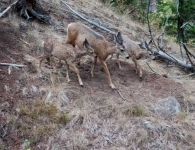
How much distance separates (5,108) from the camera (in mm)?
6398

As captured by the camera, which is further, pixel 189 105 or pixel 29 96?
pixel 189 105

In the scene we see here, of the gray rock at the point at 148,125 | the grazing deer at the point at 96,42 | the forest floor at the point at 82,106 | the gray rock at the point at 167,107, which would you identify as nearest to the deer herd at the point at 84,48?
the grazing deer at the point at 96,42

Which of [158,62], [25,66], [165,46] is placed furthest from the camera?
[165,46]

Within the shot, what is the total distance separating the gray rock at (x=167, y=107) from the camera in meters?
7.43

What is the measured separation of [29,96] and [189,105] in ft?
12.7

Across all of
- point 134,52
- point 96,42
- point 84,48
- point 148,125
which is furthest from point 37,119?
point 134,52

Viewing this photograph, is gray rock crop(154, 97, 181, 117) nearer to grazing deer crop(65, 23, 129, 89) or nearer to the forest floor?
the forest floor

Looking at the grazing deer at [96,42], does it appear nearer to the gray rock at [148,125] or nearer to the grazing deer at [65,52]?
the grazing deer at [65,52]

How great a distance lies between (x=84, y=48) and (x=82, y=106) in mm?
1376

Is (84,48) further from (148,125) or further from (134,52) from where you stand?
(148,125)

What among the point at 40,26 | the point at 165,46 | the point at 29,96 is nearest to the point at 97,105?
the point at 29,96

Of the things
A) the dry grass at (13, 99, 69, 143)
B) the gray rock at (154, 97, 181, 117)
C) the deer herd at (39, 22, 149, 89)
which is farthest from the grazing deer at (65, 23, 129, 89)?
the dry grass at (13, 99, 69, 143)

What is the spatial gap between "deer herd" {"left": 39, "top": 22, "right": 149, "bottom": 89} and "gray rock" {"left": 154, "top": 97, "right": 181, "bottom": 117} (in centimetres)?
111

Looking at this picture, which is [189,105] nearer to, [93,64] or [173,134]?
[173,134]
